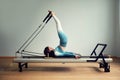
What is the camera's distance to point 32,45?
213 inches

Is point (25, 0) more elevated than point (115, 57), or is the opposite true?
point (25, 0)

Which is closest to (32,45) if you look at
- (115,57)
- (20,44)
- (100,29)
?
(20,44)

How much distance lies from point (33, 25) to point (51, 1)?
688mm

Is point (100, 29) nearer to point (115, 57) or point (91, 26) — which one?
point (91, 26)

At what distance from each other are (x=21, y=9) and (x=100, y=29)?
6.16 feet

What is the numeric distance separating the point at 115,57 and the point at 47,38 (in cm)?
164

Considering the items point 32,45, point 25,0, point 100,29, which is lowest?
point 32,45

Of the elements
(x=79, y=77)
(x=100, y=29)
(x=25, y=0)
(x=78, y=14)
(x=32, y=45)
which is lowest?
(x=79, y=77)

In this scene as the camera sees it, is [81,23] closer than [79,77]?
No

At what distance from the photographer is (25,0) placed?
536 centimetres

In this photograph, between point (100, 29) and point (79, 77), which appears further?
point (100, 29)

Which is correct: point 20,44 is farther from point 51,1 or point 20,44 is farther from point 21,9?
point 51,1

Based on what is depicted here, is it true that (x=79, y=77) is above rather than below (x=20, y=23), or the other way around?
below

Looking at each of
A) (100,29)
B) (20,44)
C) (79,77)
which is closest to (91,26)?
(100,29)
